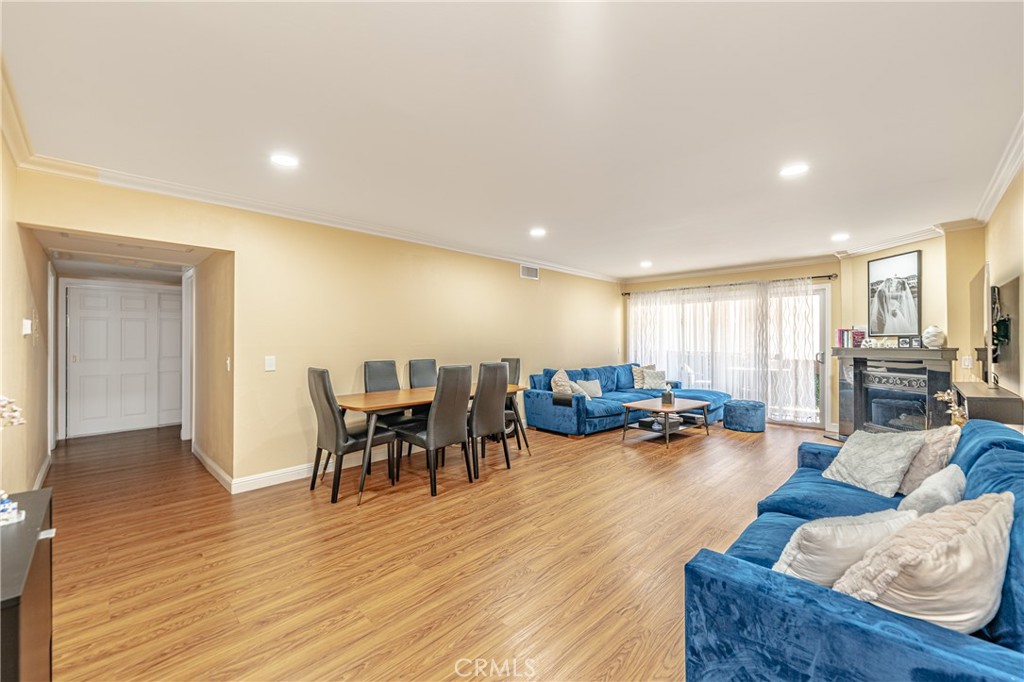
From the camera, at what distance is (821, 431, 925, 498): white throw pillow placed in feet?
7.55

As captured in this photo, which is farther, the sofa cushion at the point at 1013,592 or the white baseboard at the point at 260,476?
the white baseboard at the point at 260,476

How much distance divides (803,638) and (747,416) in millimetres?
5441

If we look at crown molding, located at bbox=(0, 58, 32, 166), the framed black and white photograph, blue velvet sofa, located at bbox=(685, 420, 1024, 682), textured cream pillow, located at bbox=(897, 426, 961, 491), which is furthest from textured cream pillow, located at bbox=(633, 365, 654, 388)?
crown molding, located at bbox=(0, 58, 32, 166)

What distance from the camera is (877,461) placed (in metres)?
2.39

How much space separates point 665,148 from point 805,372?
204 inches

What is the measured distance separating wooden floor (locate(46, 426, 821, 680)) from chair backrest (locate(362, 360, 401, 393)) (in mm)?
853

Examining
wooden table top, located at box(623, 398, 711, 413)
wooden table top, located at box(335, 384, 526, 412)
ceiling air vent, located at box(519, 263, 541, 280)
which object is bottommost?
wooden table top, located at box(623, 398, 711, 413)

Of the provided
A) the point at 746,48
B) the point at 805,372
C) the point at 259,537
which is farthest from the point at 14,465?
the point at 805,372

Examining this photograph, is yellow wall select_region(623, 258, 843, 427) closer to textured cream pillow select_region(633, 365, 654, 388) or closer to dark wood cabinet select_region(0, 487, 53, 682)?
textured cream pillow select_region(633, 365, 654, 388)

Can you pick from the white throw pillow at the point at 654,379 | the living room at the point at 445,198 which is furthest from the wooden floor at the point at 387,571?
the white throw pillow at the point at 654,379

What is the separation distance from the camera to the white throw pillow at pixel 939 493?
5.43ft

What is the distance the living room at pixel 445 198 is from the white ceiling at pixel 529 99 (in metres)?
0.02

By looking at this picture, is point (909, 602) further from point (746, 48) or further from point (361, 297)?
point (361, 297)

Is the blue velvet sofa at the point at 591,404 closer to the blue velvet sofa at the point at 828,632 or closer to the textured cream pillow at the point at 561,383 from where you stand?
the textured cream pillow at the point at 561,383
